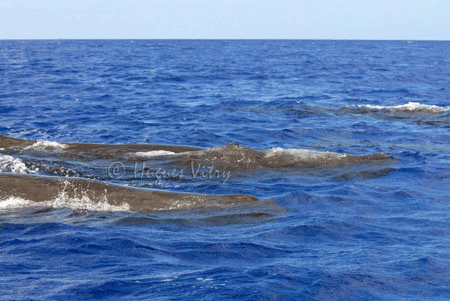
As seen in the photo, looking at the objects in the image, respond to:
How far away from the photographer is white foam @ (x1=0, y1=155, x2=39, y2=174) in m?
13.9

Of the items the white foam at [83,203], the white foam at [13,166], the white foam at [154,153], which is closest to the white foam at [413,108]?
the white foam at [154,153]

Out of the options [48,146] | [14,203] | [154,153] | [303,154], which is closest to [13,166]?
[48,146]

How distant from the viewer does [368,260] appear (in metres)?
7.91

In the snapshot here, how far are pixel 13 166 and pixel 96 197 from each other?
4502 mm

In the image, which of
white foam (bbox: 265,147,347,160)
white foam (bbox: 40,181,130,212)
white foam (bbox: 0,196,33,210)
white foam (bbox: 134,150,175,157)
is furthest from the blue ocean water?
white foam (bbox: 134,150,175,157)

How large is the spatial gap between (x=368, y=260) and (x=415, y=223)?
7.21 ft

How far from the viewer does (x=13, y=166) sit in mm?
14188

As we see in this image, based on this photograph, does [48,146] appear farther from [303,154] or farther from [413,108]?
[413,108]

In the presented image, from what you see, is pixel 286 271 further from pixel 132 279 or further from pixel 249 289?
pixel 132 279

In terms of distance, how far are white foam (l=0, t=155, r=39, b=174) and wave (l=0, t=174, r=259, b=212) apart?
279 cm

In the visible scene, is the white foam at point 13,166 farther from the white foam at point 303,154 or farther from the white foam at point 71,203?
the white foam at point 303,154

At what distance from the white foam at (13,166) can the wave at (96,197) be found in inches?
110

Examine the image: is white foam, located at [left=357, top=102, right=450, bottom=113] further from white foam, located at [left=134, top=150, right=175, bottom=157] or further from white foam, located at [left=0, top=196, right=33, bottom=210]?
white foam, located at [left=0, top=196, right=33, bottom=210]

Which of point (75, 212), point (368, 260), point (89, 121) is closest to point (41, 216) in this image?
point (75, 212)
